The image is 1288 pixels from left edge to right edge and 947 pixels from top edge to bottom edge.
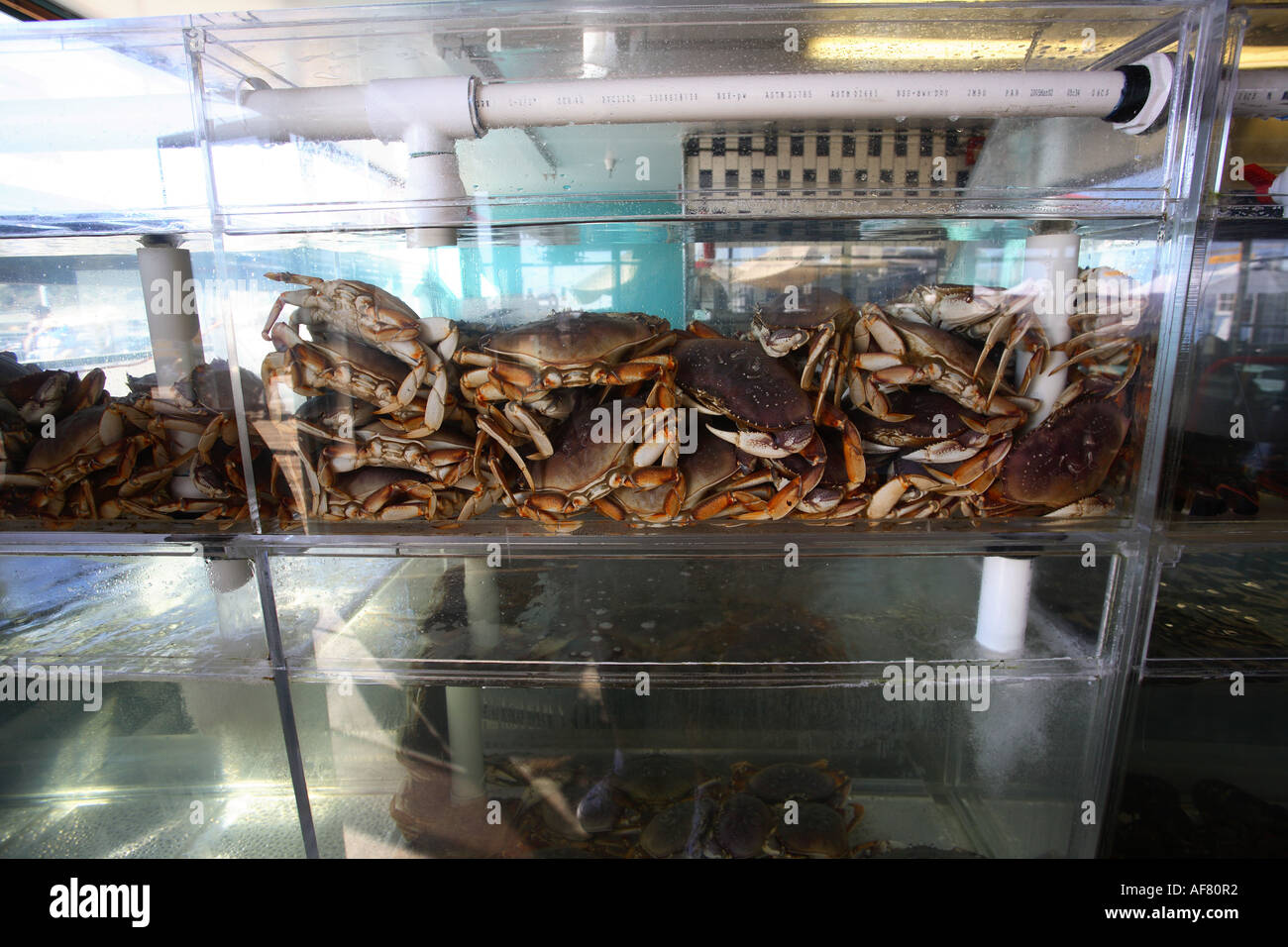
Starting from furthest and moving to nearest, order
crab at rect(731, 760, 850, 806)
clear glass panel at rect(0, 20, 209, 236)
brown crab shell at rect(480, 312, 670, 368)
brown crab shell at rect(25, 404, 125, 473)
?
1. crab at rect(731, 760, 850, 806)
2. brown crab shell at rect(25, 404, 125, 473)
3. clear glass panel at rect(0, 20, 209, 236)
4. brown crab shell at rect(480, 312, 670, 368)

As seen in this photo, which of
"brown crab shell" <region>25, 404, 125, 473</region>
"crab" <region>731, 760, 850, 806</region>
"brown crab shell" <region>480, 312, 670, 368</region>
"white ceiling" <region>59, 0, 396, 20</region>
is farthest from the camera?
"white ceiling" <region>59, 0, 396, 20</region>

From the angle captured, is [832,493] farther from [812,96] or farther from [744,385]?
[812,96]

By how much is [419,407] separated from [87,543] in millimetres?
732

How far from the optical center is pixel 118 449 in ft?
3.94

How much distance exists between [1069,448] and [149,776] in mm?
1940

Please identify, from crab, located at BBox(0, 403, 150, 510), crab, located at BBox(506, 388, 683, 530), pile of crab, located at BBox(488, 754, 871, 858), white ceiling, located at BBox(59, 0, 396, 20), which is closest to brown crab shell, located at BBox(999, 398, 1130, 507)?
→ crab, located at BBox(506, 388, 683, 530)

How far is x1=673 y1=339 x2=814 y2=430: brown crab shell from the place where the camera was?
1.01 m

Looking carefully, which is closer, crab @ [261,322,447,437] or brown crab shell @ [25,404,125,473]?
crab @ [261,322,447,437]

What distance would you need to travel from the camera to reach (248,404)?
1136 mm

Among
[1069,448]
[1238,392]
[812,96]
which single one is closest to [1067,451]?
[1069,448]

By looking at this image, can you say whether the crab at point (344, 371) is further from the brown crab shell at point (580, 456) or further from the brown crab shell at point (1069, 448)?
the brown crab shell at point (1069, 448)

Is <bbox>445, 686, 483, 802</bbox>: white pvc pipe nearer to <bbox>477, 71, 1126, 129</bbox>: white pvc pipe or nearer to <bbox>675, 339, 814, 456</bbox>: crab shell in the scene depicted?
<bbox>675, 339, 814, 456</bbox>: crab shell

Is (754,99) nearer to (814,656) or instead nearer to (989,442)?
(989,442)

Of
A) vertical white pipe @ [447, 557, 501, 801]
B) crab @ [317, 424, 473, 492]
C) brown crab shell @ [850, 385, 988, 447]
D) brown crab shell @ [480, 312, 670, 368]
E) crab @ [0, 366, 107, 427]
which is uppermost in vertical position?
brown crab shell @ [480, 312, 670, 368]
